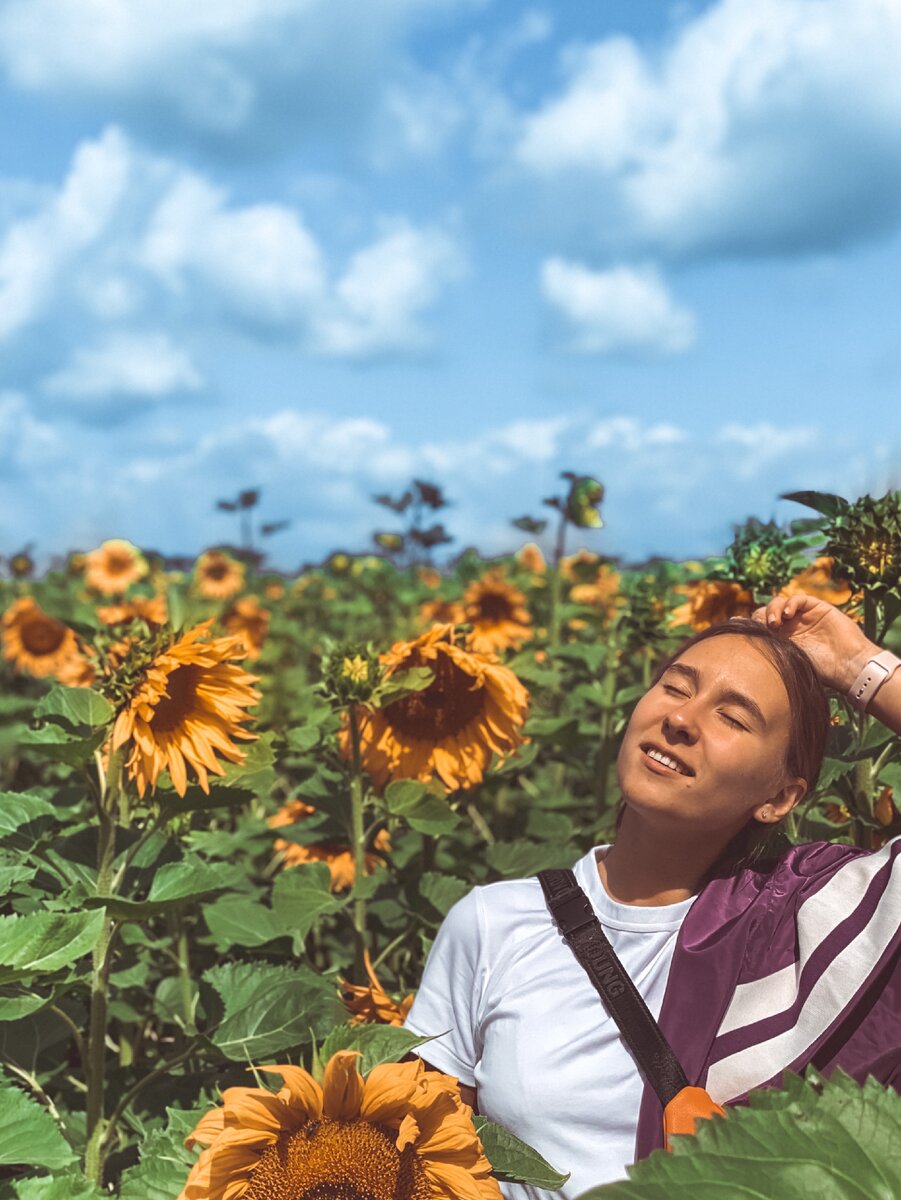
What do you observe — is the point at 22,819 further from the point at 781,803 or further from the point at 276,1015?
the point at 781,803

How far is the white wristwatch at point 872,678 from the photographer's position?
1868mm

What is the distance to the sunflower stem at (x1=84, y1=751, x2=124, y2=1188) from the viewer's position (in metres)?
1.98

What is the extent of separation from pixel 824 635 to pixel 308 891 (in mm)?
1131

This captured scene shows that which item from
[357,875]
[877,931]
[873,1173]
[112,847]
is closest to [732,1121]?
[873,1173]

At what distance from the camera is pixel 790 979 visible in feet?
5.37

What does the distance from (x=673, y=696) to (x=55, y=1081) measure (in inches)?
62.9

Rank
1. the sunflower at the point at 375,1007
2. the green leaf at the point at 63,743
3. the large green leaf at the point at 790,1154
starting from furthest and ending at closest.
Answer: the sunflower at the point at 375,1007
the green leaf at the point at 63,743
the large green leaf at the point at 790,1154

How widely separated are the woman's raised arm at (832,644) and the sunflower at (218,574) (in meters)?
6.80

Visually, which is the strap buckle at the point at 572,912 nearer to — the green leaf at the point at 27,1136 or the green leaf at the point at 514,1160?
the green leaf at the point at 514,1160

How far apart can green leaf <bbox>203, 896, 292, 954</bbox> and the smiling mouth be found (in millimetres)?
1001

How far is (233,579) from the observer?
29.3 feet

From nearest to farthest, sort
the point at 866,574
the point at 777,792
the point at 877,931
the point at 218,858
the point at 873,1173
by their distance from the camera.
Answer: the point at 873,1173, the point at 877,931, the point at 777,792, the point at 866,574, the point at 218,858

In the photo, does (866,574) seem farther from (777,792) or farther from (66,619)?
(66,619)

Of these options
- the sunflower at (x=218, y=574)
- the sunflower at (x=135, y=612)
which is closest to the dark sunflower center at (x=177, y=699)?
the sunflower at (x=135, y=612)
